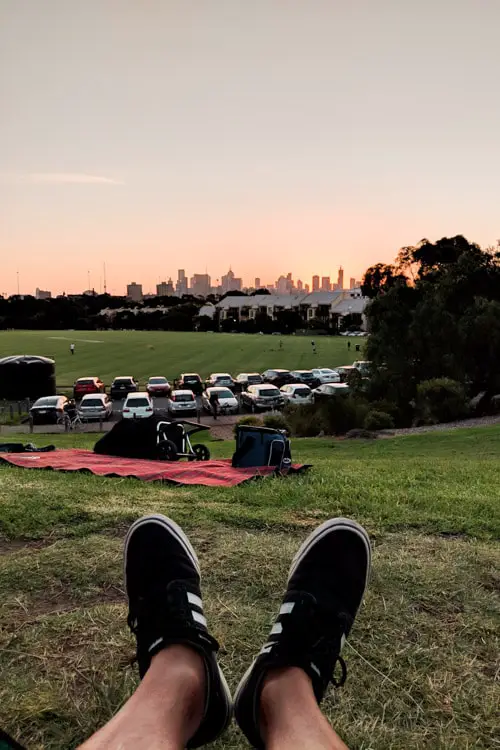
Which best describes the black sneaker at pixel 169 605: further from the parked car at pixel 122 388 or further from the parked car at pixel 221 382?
the parked car at pixel 221 382

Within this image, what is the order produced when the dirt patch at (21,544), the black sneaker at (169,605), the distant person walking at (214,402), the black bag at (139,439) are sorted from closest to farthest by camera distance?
the black sneaker at (169,605) < the dirt patch at (21,544) < the black bag at (139,439) < the distant person walking at (214,402)

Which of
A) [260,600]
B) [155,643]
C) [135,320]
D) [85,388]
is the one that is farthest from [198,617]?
[135,320]

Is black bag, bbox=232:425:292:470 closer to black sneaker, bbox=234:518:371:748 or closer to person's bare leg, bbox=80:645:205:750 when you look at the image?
black sneaker, bbox=234:518:371:748

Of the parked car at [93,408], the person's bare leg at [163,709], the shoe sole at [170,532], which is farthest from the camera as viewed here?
the parked car at [93,408]

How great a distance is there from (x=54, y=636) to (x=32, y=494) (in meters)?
2.41

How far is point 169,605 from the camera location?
200cm

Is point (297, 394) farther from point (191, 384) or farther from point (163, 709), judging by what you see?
point (163, 709)

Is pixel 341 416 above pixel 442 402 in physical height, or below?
below

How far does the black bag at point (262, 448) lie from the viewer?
5.97m

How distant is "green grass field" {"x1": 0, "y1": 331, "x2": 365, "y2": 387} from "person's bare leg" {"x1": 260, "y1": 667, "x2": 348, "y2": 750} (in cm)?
3757

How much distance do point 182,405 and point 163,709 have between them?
22.8 m

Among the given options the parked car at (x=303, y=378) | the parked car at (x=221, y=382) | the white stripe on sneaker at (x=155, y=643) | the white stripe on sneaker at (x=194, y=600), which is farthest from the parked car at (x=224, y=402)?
the white stripe on sneaker at (x=155, y=643)

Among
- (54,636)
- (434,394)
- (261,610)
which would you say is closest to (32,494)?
(54,636)

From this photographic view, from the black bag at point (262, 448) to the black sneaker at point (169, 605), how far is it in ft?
11.6
